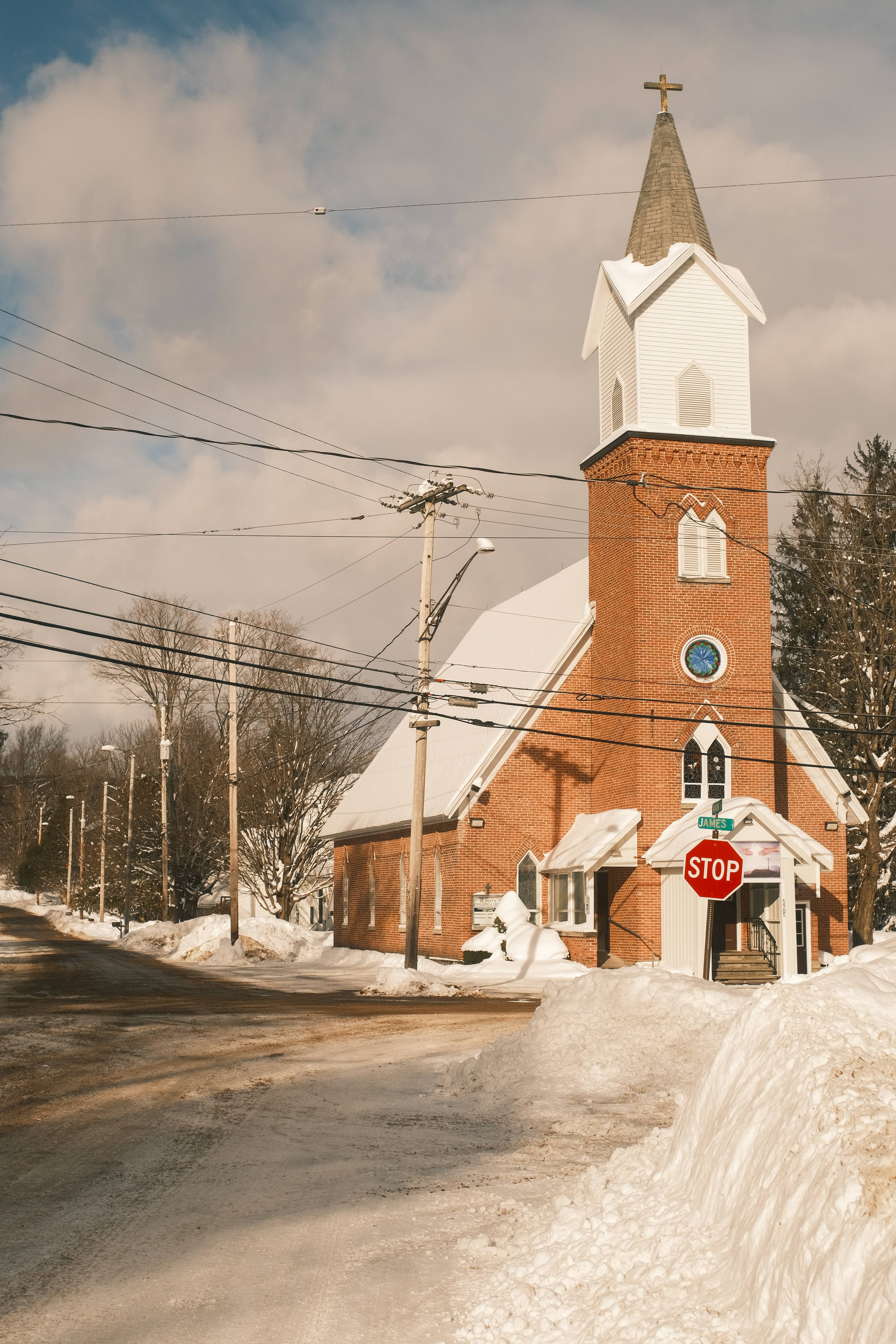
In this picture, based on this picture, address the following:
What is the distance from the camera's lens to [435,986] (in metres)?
24.5

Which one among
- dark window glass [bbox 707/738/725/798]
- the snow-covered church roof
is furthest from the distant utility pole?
dark window glass [bbox 707/738/725/798]

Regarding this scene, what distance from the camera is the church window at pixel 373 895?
132 feet

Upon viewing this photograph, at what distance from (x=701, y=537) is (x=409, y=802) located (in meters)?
11.3

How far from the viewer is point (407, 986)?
79.6ft

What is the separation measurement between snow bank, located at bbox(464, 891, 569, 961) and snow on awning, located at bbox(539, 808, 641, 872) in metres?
1.45

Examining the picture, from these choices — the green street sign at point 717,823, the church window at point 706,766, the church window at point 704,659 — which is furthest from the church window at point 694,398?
the green street sign at point 717,823

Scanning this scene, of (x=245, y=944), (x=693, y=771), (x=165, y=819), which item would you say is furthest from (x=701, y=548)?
(x=165, y=819)

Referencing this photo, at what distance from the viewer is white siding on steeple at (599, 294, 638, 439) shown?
3200 cm

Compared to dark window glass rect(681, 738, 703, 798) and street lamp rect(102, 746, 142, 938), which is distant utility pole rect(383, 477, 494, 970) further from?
street lamp rect(102, 746, 142, 938)

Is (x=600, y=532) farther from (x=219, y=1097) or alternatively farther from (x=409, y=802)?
(x=219, y=1097)

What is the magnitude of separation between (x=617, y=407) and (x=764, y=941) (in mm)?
14017

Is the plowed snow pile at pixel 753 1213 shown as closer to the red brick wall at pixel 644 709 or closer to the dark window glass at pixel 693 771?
the red brick wall at pixel 644 709

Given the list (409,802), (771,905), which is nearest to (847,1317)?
(771,905)

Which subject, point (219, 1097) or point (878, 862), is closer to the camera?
point (219, 1097)
